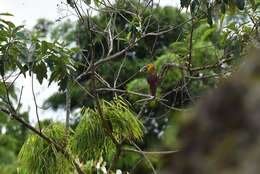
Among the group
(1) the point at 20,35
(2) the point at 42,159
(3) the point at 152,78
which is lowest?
(2) the point at 42,159

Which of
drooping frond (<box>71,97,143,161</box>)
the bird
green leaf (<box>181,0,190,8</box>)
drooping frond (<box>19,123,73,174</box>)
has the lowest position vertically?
drooping frond (<box>19,123,73,174</box>)

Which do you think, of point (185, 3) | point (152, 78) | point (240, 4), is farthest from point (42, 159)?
point (240, 4)

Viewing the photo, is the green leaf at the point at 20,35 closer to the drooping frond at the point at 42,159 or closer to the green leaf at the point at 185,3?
the drooping frond at the point at 42,159

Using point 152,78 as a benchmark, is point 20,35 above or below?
above

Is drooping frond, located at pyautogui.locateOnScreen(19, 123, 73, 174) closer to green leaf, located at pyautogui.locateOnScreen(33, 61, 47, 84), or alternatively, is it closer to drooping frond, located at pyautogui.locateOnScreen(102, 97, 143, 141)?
drooping frond, located at pyautogui.locateOnScreen(102, 97, 143, 141)

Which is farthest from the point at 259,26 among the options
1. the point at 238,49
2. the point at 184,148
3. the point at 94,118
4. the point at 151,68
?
the point at 184,148

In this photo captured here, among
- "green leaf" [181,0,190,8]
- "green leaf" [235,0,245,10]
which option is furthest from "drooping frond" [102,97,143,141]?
"green leaf" [235,0,245,10]

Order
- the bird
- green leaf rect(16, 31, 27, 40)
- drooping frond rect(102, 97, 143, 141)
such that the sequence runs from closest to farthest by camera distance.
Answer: green leaf rect(16, 31, 27, 40), drooping frond rect(102, 97, 143, 141), the bird

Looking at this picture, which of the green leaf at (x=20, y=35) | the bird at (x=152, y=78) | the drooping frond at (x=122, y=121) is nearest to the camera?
the green leaf at (x=20, y=35)

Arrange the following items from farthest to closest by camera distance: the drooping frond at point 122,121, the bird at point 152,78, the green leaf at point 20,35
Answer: the bird at point 152,78
the drooping frond at point 122,121
the green leaf at point 20,35

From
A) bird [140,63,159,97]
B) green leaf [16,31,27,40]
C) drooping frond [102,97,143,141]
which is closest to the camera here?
green leaf [16,31,27,40]

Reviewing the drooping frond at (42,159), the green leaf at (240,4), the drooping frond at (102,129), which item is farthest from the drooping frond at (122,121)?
the green leaf at (240,4)

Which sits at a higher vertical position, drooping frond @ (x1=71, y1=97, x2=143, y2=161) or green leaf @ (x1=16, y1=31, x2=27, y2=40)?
green leaf @ (x1=16, y1=31, x2=27, y2=40)

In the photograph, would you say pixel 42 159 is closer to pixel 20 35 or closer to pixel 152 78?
pixel 20 35
